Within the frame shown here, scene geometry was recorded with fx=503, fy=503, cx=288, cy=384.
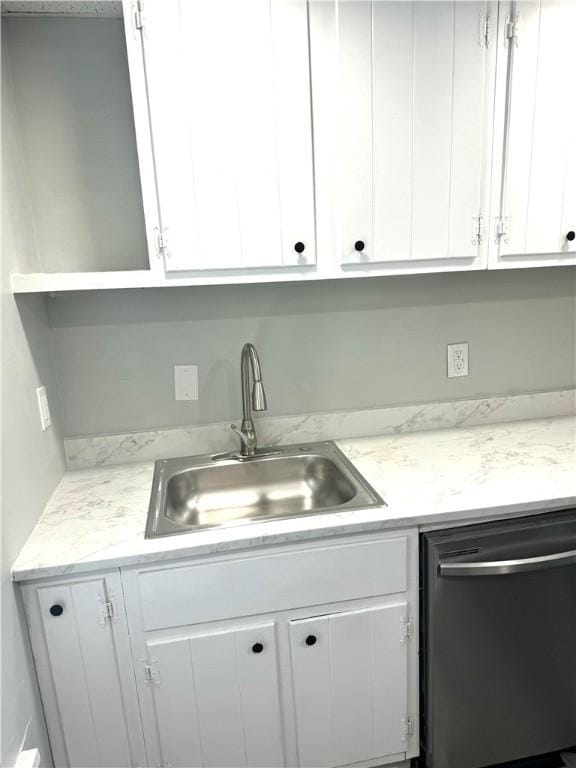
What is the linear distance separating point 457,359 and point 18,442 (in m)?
1.50

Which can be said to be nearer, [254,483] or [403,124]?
[403,124]

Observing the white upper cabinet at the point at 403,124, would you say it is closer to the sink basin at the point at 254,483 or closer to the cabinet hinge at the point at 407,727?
the sink basin at the point at 254,483

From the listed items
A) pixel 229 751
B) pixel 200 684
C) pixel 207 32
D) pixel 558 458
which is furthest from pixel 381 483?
pixel 207 32

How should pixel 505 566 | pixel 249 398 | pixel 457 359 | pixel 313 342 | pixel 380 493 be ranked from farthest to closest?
1. pixel 457 359
2. pixel 313 342
3. pixel 249 398
4. pixel 380 493
5. pixel 505 566

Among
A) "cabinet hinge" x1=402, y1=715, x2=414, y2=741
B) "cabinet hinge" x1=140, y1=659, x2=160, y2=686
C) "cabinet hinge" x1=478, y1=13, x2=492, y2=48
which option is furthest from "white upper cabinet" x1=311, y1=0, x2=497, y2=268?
"cabinet hinge" x1=402, y1=715, x2=414, y2=741

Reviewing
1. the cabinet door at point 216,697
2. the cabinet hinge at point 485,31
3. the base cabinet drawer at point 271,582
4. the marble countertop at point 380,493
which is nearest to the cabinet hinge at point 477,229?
the cabinet hinge at point 485,31

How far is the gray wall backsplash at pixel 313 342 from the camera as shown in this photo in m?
1.69

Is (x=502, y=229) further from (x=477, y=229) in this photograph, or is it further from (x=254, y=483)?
(x=254, y=483)

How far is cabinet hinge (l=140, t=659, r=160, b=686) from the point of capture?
1258mm

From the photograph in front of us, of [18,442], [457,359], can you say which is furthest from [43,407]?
[457,359]

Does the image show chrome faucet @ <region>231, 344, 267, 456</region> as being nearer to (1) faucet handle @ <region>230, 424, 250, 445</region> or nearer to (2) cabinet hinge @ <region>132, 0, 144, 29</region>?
(1) faucet handle @ <region>230, 424, 250, 445</region>

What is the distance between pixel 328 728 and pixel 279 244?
136 centimetres

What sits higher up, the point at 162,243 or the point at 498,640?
the point at 162,243

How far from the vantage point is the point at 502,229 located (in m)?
1.53
